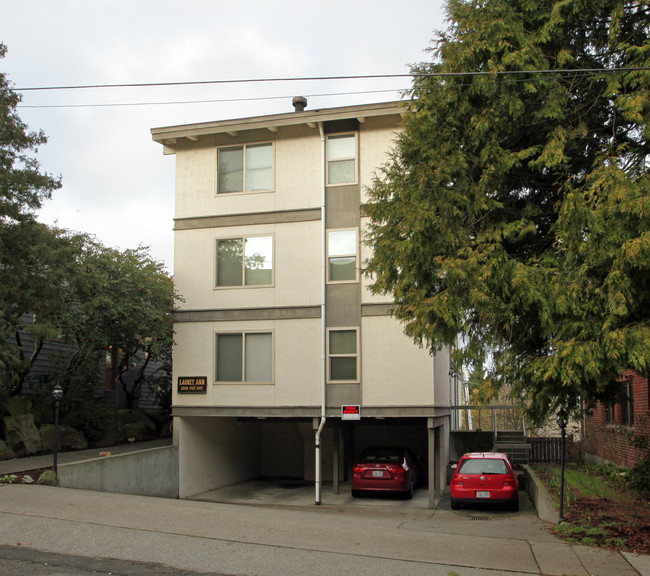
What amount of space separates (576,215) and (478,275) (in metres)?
1.50

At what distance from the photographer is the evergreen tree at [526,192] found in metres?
8.37

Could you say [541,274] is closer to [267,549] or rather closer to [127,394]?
→ [267,549]

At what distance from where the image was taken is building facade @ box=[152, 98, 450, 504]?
18406 millimetres

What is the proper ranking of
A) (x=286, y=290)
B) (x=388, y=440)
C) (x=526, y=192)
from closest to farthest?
(x=526, y=192) → (x=286, y=290) → (x=388, y=440)

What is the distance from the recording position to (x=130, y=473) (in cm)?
1784

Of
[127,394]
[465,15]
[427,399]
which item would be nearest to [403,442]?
[427,399]

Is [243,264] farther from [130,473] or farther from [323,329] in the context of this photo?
A: [130,473]

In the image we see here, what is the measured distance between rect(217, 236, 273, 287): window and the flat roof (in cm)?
323

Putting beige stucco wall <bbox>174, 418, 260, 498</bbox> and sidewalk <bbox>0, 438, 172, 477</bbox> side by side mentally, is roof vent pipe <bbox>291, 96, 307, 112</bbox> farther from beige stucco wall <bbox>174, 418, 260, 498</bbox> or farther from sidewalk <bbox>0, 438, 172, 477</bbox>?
sidewalk <bbox>0, 438, 172, 477</bbox>

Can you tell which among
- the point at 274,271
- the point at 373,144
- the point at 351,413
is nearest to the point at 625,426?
the point at 351,413

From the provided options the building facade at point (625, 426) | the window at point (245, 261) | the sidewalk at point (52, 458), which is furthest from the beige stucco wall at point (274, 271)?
the building facade at point (625, 426)

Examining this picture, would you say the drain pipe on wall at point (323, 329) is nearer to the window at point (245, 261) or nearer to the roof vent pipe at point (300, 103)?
the window at point (245, 261)

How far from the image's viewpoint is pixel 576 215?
8250 millimetres

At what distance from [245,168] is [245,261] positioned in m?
2.79
